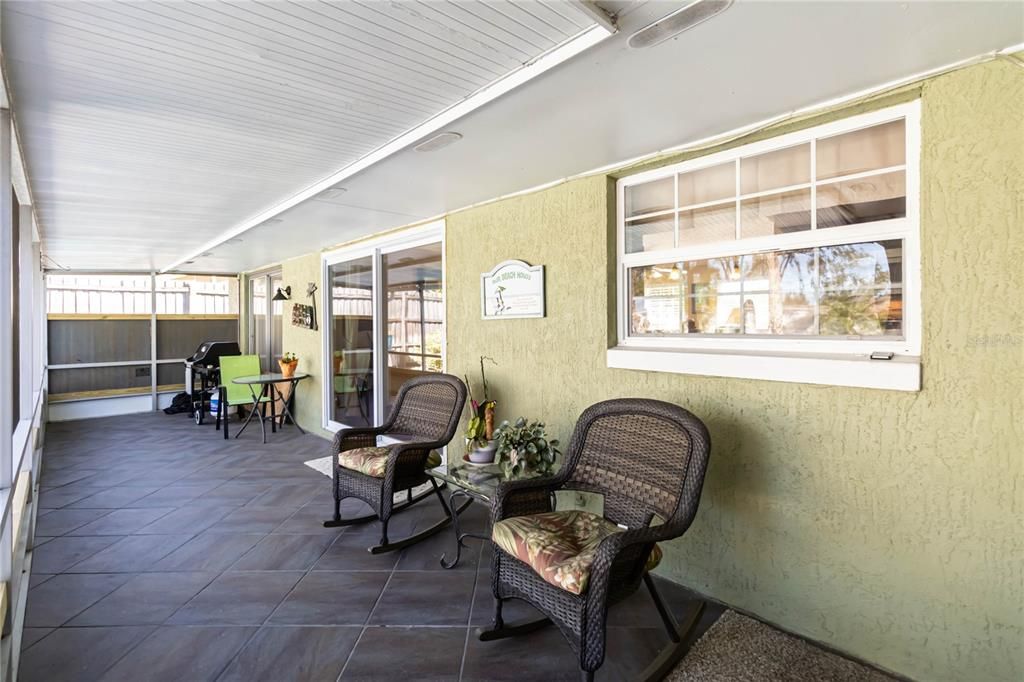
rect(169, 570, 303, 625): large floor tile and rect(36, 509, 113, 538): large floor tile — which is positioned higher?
rect(36, 509, 113, 538): large floor tile

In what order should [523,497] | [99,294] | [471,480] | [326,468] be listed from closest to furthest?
[523,497], [471,480], [326,468], [99,294]

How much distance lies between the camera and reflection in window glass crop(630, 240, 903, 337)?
2.03m

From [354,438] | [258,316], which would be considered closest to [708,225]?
[354,438]

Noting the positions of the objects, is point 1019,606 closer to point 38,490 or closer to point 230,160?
point 230,160

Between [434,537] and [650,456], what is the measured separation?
5.37ft

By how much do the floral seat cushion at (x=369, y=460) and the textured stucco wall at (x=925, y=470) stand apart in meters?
1.56

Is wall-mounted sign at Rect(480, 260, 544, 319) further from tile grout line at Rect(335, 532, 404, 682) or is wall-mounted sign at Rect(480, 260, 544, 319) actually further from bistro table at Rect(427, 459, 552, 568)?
tile grout line at Rect(335, 532, 404, 682)

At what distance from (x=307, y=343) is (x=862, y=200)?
5887mm

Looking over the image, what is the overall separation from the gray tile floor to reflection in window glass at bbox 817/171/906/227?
1.92 metres

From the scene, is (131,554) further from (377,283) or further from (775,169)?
(775,169)

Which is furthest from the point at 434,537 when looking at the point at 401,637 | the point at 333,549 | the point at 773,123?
the point at 773,123

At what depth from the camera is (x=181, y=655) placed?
2.04 metres

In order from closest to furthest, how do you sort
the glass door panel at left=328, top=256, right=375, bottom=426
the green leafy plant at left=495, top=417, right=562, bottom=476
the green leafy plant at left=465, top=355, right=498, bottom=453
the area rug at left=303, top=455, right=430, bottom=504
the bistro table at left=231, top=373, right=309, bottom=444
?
the green leafy plant at left=495, top=417, right=562, bottom=476
the green leafy plant at left=465, top=355, right=498, bottom=453
the area rug at left=303, top=455, right=430, bottom=504
the glass door panel at left=328, top=256, right=375, bottom=426
the bistro table at left=231, top=373, right=309, bottom=444

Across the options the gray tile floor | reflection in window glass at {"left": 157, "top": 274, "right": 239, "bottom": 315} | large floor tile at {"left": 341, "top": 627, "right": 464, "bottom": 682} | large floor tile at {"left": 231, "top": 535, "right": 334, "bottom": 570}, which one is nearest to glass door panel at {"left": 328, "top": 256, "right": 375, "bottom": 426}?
the gray tile floor
